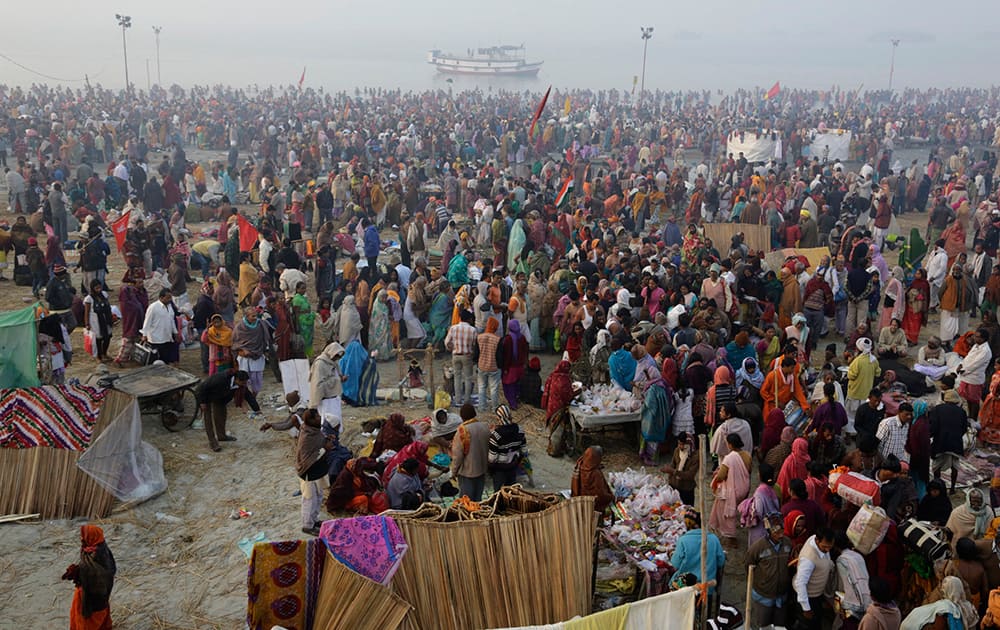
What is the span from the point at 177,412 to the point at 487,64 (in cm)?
10342

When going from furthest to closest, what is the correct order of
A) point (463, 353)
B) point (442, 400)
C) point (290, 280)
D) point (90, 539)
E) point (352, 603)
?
point (290, 280)
point (463, 353)
point (442, 400)
point (90, 539)
point (352, 603)

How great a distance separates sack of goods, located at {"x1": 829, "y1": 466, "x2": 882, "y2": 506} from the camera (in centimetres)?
724

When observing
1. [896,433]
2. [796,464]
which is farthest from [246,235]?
[896,433]

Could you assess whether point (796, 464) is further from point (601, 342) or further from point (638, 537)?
point (601, 342)

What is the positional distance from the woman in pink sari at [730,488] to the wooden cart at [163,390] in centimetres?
604

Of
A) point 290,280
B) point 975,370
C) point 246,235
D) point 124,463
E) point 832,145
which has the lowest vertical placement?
point 124,463

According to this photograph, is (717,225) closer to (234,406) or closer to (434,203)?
(434,203)

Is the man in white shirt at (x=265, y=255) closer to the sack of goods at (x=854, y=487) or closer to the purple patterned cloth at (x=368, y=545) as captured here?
the purple patterned cloth at (x=368, y=545)

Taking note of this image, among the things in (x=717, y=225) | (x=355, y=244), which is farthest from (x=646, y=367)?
(x=355, y=244)

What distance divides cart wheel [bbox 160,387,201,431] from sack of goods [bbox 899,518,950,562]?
7.62 meters

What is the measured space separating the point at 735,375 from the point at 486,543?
190 inches

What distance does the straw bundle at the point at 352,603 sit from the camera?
18.6 feet

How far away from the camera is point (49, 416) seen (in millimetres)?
8328

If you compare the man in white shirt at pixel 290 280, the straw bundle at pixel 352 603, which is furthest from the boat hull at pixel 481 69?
the straw bundle at pixel 352 603
